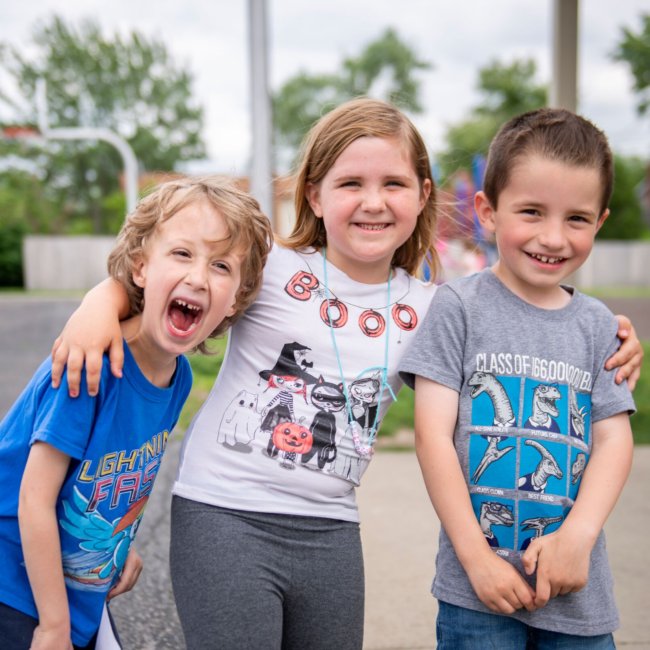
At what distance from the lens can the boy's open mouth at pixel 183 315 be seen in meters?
1.48

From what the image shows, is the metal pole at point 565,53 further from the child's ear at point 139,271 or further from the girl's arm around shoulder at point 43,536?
the girl's arm around shoulder at point 43,536

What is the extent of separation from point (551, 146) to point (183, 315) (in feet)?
3.02

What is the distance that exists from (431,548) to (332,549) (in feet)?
5.05

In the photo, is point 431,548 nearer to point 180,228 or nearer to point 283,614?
point 283,614

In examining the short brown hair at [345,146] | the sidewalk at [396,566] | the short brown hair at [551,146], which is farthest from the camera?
the sidewalk at [396,566]

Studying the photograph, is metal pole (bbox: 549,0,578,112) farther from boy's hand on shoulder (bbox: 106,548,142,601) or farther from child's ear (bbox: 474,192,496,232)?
boy's hand on shoulder (bbox: 106,548,142,601)

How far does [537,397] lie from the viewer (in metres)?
1.53

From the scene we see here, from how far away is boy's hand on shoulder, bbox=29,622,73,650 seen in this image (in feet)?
4.38

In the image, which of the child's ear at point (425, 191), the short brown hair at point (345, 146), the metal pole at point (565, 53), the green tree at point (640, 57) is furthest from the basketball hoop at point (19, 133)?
the child's ear at point (425, 191)

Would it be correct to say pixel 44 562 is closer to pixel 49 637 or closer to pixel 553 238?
pixel 49 637

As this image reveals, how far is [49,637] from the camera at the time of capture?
1336 mm

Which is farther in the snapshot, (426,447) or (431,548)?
(431,548)

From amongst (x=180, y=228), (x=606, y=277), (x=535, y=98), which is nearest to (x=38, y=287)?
(x=606, y=277)

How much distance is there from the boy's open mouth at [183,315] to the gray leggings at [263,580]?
424 millimetres
